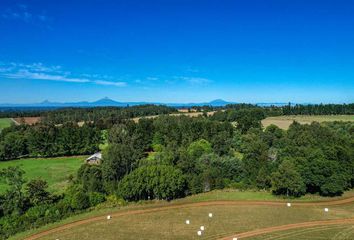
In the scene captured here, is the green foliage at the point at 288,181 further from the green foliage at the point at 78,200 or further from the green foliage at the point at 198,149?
the green foliage at the point at 78,200

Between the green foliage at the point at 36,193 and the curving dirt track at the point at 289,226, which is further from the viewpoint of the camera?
the green foliage at the point at 36,193

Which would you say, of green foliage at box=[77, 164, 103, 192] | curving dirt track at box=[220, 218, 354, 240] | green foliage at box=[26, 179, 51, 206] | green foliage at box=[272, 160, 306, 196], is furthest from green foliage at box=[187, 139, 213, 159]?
curving dirt track at box=[220, 218, 354, 240]

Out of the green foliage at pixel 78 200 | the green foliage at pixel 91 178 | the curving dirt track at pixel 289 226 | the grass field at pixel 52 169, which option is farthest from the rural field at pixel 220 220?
the grass field at pixel 52 169

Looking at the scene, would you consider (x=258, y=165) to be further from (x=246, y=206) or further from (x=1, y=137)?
(x=1, y=137)

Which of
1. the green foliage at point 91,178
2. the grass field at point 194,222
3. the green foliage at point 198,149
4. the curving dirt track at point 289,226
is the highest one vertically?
the green foliage at point 198,149

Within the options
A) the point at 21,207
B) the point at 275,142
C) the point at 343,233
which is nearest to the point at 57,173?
the point at 21,207

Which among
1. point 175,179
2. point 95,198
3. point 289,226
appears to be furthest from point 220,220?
point 95,198

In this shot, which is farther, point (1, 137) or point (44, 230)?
point (1, 137)

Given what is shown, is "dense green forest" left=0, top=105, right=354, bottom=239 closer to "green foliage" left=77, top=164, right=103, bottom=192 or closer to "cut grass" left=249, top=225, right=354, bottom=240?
"green foliage" left=77, top=164, right=103, bottom=192
